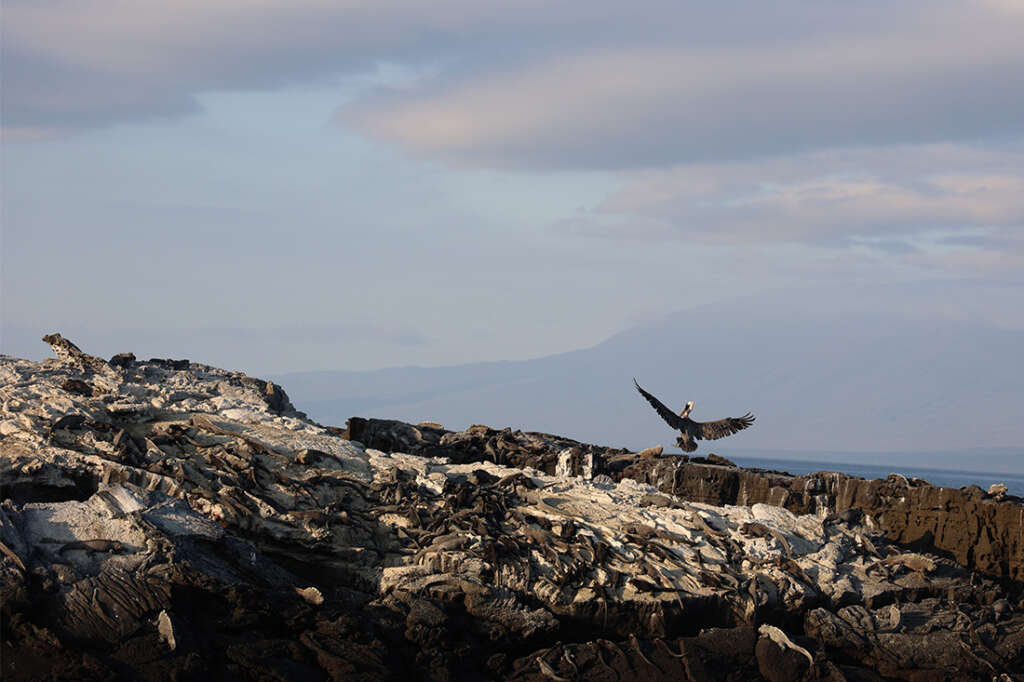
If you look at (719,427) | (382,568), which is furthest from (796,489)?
(382,568)

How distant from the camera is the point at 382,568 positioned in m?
13.4

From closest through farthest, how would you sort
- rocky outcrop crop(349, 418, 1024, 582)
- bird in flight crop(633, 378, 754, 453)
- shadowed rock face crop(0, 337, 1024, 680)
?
shadowed rock face crop(0, 337, 1024, 680) → rocky outcrop crop(349, 418, 1024, 582) → bird in flight crop(633, 378, 754, 453)

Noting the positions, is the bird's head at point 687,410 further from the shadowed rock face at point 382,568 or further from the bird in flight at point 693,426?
the shadowed rock face at point 382,568

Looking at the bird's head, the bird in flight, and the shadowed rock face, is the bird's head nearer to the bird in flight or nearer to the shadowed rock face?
the bird in flight

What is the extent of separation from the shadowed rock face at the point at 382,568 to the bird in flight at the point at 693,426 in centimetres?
278

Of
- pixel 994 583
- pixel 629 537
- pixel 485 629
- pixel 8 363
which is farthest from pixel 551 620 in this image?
pixel 8 363

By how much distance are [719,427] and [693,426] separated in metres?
0.52

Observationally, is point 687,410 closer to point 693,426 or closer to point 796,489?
point 693,426

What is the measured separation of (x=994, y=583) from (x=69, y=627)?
12.7 m

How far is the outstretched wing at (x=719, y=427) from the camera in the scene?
20.6 meters

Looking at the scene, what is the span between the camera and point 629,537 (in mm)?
14570

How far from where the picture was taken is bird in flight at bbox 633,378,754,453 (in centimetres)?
2044

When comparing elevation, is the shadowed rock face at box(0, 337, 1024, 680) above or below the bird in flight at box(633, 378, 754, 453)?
below

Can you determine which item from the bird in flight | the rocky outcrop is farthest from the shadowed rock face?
the bird in flight
